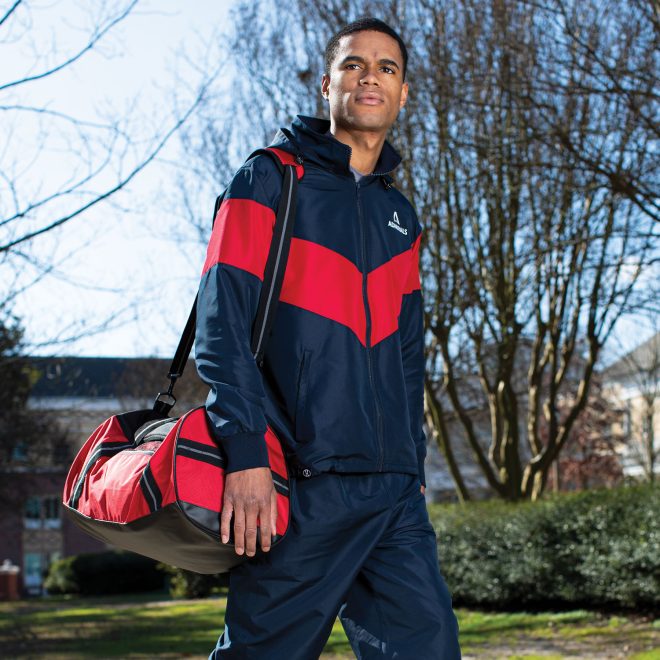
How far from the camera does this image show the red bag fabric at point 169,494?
2605 millimetres

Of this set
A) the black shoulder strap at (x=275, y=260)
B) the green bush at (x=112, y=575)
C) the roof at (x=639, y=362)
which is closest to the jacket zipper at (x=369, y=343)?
the black shoulder strap at (x=275, y=260)

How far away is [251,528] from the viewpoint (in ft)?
8.64

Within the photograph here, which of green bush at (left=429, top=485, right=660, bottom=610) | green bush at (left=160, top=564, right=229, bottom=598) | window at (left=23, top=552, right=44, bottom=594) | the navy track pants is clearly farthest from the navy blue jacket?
window at (left=23, top=552, right=44, bottom=594)

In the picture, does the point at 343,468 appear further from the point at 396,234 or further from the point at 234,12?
the point at 234,12

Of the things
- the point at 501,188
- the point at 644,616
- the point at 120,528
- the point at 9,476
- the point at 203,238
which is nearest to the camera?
the point at 120,528

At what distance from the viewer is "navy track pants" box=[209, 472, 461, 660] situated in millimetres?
2760

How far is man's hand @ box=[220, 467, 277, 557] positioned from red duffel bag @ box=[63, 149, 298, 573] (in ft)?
0.09

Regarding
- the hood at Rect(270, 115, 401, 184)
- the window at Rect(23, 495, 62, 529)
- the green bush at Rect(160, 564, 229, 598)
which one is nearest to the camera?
the hood at Rect(270, 115, 401, 184)

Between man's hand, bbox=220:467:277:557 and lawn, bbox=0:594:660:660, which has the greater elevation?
man's hand, bbox=220:467:277:557

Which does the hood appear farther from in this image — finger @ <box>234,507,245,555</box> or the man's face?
finger @ <box>234,507,245,555</box>

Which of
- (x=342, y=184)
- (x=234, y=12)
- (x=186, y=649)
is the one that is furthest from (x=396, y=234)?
(x=234, y=12)

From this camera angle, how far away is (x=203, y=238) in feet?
57.2

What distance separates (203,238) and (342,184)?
1448 centimetres

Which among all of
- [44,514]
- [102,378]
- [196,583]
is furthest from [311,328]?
[44,514]
